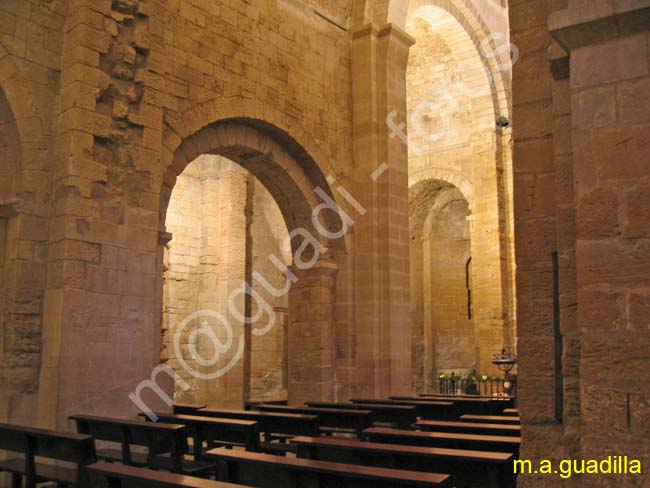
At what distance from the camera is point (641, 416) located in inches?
108

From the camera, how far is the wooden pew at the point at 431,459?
3494 millimetres

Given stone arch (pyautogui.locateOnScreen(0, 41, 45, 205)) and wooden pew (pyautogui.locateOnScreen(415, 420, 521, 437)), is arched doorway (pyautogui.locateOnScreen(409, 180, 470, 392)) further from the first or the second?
wooden pew (pyautogui.locateOnScreen(415, 420, 521, 437))

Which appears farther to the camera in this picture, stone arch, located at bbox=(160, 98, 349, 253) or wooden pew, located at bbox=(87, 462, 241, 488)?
stone arch, located at bbox=(160, 98, 349, 253)

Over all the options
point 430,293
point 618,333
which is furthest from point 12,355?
point 430,293

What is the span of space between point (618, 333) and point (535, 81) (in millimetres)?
1420

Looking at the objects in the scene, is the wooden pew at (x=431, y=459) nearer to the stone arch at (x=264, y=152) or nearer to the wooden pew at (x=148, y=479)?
the wooden pew at (x=148, y=479)

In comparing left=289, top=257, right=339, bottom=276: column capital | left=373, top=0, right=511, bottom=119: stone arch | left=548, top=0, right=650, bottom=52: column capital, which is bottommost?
left=289, top=257, right=339, bottom=276: column capital

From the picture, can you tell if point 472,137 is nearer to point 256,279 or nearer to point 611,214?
point 256,279

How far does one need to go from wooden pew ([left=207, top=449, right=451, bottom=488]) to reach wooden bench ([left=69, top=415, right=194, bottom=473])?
88 cm

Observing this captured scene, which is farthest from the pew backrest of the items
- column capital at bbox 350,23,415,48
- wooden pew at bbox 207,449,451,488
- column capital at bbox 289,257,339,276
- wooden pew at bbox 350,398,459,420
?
column capital at bbox 350,23,415,48

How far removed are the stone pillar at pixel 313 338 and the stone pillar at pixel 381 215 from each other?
47cm

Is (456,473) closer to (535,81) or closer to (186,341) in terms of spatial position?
(535,81)

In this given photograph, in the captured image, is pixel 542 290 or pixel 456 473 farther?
pixel 456 473

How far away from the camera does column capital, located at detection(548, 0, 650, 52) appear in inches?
116
